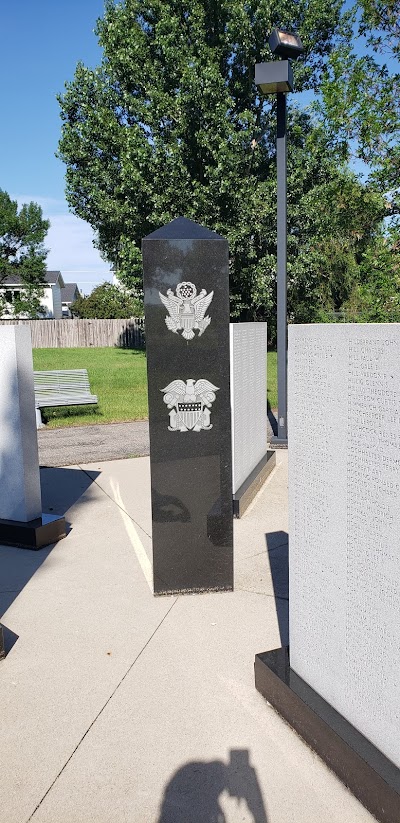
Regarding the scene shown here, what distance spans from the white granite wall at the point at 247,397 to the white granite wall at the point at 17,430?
6.51 ft

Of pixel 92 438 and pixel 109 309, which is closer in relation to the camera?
pixel 92 438

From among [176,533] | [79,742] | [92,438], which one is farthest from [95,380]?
[79,742]

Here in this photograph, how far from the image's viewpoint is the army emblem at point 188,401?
4223mm

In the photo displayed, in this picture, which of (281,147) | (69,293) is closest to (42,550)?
(281,147)

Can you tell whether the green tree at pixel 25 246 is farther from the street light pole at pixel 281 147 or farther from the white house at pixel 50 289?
the street light pole at pixel 281 147

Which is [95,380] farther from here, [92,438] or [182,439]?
[182,439]

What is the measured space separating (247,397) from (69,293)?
7956 centimetres

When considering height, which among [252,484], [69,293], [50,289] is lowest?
[252,484]

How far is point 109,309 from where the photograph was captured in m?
49.6

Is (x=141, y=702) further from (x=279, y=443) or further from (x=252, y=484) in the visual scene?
(x=279, y=443)

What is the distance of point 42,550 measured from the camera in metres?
5.44

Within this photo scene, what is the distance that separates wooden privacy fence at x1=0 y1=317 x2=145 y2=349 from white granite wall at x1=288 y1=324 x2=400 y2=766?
1463 inches

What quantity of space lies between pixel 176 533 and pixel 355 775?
213cm

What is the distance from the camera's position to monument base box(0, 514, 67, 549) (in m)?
5.41
